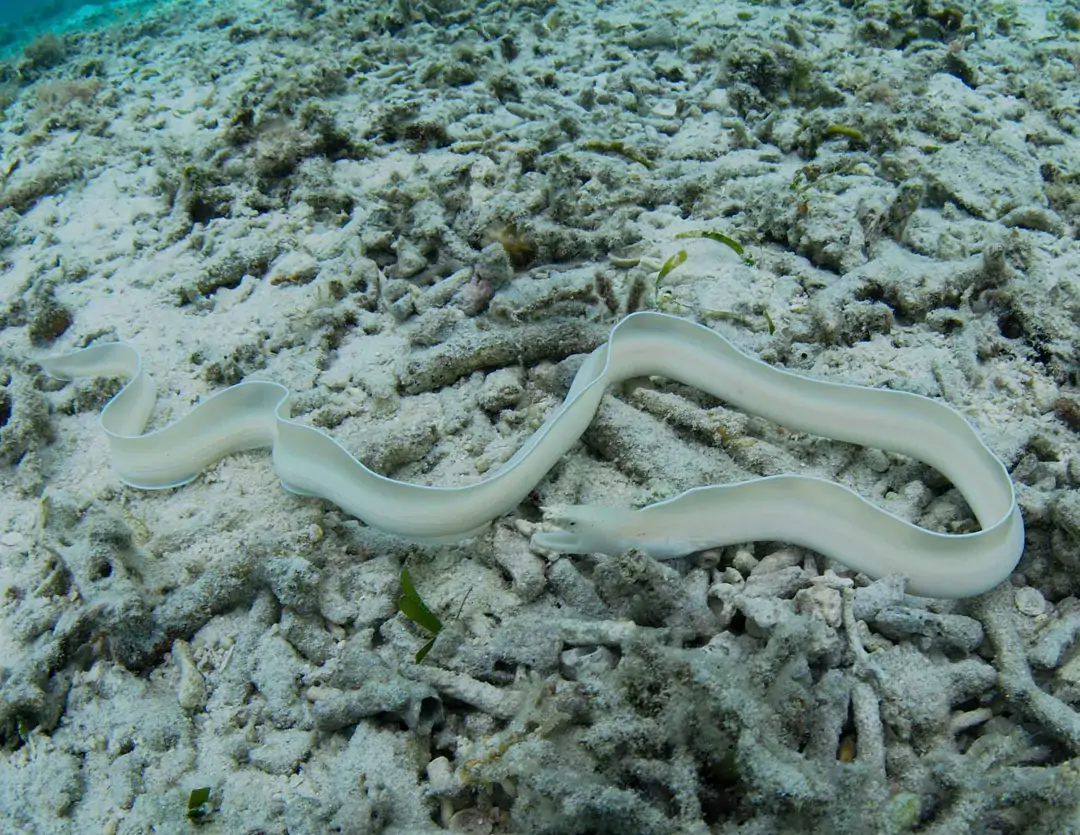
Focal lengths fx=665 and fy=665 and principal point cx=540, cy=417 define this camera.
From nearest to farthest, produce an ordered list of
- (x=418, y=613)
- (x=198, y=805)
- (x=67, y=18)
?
(x=198, y=805) < (x=418, y=613) < (x=67, y=18)

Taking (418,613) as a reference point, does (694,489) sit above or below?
above

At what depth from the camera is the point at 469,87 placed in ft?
20.4

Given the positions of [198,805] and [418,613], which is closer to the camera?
[198,805]

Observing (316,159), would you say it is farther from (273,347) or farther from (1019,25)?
(1019,25)

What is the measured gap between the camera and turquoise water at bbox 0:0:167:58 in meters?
13.1

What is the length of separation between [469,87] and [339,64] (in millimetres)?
1472

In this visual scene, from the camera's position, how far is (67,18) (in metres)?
16.8

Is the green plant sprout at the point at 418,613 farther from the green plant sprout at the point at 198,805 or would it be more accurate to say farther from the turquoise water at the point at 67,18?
the turquoise water at the point at 67,18

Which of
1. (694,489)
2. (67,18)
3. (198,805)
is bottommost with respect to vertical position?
(198,805)

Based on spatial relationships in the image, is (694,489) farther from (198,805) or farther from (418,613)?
(198,805)

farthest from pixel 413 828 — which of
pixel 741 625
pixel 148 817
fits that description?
pixel 741 625

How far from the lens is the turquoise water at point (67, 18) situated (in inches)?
517

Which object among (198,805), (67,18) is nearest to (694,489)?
(198,805)

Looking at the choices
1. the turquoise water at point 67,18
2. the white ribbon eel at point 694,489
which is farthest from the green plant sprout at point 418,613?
the turquoise water at point 67,18
